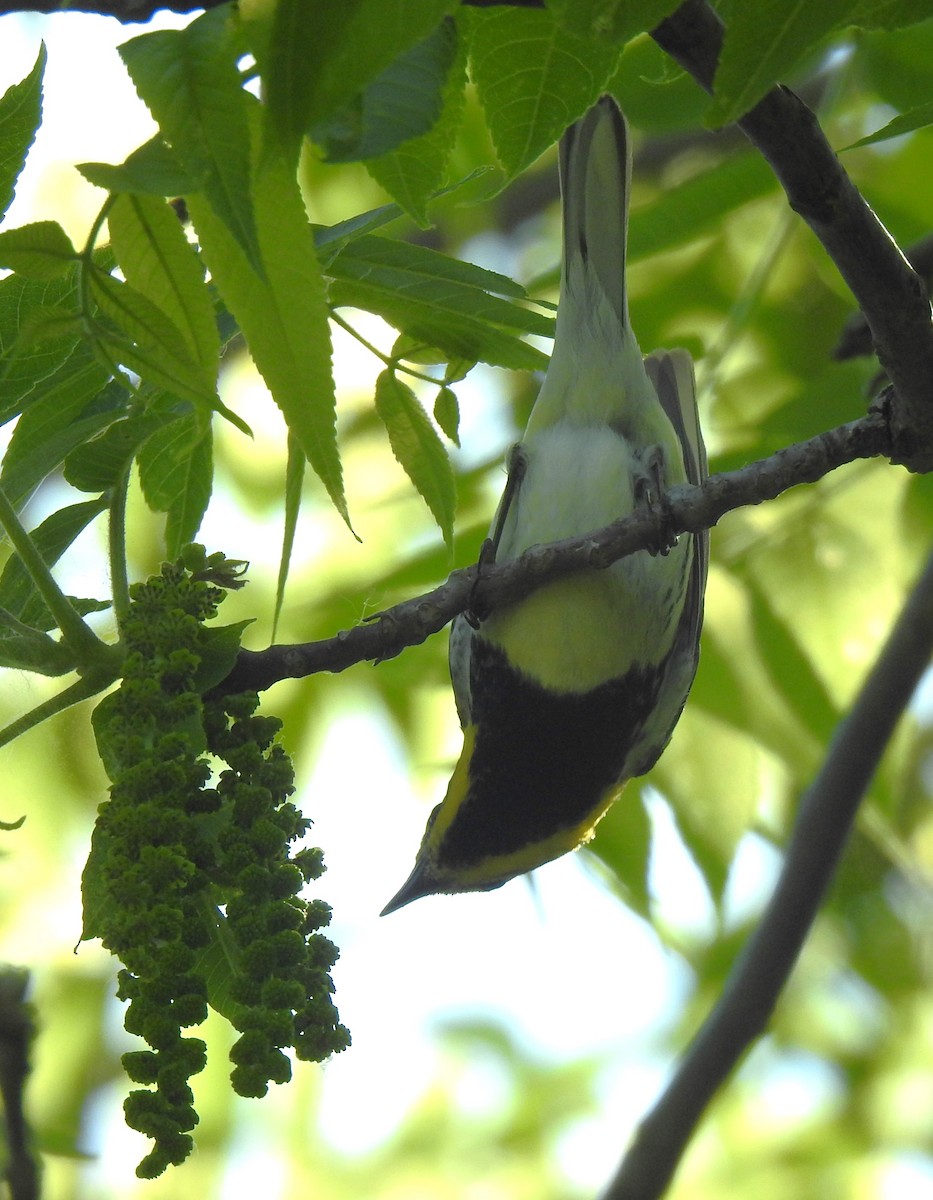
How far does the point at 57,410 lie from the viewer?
1.70m

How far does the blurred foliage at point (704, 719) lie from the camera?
104 inches

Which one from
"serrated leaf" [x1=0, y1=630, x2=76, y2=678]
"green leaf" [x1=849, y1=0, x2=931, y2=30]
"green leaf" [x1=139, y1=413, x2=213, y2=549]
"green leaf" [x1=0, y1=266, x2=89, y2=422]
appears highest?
"green leaf" [x1=0, y1=266, x2=89, y2=422]

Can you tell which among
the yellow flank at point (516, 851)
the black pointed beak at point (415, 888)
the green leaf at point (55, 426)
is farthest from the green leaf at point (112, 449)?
the black pointed beak at point (415, 888)

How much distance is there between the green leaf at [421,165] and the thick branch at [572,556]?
662 millimetres

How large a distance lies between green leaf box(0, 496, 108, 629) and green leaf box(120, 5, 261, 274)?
2.24 feet

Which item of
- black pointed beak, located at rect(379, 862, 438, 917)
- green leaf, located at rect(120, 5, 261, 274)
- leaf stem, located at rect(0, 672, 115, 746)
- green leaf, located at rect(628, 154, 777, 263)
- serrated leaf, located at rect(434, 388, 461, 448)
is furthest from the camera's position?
black pointed beak, located at rect(379, 862, 438, 917)

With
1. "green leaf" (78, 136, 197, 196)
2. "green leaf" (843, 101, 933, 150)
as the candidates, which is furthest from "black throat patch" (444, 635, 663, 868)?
"green leaf" (78, 136, 197, 196)

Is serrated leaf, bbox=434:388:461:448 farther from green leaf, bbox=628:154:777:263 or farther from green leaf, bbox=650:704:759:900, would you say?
green leaf, bbox=650:704:759:900

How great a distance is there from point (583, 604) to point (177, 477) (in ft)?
3.24

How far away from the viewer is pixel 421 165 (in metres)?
1.34

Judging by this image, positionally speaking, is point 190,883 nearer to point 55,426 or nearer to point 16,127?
point 55,426

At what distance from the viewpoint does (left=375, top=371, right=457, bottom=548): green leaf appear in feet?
6.02

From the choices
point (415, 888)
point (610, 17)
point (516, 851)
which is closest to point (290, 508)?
point (610, 17)

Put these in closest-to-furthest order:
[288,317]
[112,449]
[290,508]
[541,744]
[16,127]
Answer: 1. [288,317]
2. [16,127]
3. [290,508]
4. [112,449]
5. [541,744]
